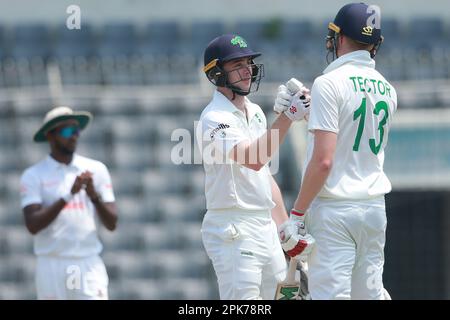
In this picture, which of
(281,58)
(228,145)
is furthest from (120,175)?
(228,145)

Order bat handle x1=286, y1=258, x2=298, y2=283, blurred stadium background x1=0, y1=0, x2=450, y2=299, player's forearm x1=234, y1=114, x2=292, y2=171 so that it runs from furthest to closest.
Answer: blurred stadium background x1=0, y1=0, x2=450, y2=299
bat handle x1=286, y1=258, x2=298, y2=283
player's forearm x1=234, y1=114, x2=292, y2=171

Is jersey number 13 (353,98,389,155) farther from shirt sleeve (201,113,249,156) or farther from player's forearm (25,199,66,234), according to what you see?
player's forearm (25,199,66,234)

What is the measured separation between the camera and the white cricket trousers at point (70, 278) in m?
7.96

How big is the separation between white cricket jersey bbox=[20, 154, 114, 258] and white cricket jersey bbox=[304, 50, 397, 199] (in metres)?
2.60

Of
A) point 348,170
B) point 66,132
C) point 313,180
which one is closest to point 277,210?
point 348,170

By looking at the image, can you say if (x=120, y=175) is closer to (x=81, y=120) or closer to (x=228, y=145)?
(x=81, y=120)

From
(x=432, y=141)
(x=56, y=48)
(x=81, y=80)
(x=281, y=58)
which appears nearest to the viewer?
(x=432, y=141)

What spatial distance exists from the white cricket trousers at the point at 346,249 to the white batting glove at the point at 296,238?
8 centimetres

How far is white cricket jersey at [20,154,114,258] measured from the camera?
8023 mm

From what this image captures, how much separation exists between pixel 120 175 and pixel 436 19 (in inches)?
218

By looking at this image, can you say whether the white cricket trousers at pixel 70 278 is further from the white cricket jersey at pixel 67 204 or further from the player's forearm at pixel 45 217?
the player's forearm at pixel 45 217

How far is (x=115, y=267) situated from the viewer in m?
11.2


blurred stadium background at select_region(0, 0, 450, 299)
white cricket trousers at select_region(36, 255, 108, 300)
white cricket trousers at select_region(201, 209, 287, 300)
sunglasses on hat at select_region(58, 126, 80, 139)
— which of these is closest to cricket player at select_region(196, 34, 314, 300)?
white cricket trousers at select_region(201, 209, 287, 300)

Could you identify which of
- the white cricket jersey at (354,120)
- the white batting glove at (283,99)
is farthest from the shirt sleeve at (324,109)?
the white batting glove at (283,99)
